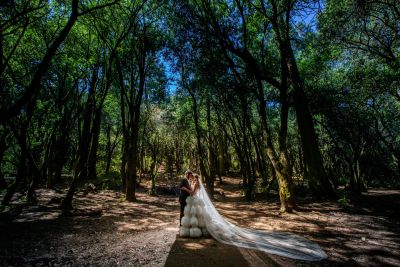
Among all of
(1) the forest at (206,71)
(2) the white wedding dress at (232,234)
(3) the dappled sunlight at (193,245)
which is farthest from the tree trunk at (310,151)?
(3) the dappled sunlight at (193,245)

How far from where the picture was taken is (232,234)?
724 cm

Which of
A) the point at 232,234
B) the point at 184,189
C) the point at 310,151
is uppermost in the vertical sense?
the point at 310,151

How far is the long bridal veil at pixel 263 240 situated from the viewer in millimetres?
5961

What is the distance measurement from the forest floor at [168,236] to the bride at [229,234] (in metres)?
0.29

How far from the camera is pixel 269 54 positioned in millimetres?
14555

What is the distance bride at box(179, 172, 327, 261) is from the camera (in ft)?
20.4

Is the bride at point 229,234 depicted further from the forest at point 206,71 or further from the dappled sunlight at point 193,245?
the forest at point 206,71

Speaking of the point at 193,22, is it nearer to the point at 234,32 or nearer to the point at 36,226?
the point at 234,32

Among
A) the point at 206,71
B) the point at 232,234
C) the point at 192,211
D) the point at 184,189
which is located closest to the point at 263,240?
the point at 232,234

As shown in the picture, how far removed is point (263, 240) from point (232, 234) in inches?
34.1

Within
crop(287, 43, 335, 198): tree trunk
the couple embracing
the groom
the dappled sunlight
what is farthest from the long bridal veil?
crop(287, 43, 335, 198): tree trunk

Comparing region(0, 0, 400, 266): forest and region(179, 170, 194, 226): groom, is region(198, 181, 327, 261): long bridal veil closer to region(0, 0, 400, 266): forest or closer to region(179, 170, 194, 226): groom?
region(179, 170, 194, 226): groom

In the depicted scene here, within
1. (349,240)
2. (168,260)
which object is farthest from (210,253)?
(349,240)

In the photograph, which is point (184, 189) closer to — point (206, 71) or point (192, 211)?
point (192, 211)
